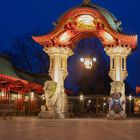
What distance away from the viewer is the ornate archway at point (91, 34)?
2462 cm

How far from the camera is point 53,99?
80.0 ft

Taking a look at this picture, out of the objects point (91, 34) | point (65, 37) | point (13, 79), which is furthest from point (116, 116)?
point (13, 79)

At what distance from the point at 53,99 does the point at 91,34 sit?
18.7ft

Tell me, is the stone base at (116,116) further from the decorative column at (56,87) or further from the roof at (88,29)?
the roof at (88,29)

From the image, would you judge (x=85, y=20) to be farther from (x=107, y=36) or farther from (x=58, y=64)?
(x=58, y=64)

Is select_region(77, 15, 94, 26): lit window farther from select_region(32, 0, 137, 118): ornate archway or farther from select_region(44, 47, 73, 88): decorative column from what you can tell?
select_region(44, 47, 73, 88): decorative column

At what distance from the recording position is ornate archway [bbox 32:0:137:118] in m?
24.6

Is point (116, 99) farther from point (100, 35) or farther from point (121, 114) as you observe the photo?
point (100, 35)

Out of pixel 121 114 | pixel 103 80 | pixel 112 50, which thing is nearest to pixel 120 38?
pixel 112 50

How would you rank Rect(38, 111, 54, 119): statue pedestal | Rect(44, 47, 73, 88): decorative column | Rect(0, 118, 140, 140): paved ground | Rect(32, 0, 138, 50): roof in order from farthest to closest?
Rect(44, 47, 73, 88): decorative column → Rect(32, 0, 138, 50): roof → Rect(38, 111, 54, 119): statue pedestal → Rect(0, 118, 140, 140): paved ground

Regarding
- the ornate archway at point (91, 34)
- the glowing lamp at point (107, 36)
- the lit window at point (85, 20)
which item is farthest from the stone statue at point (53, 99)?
the lit window at point (85, 20)

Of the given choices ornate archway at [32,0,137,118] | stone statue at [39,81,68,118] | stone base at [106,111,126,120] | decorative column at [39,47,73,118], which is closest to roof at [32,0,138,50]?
ornate archway at [32,0,137,118]

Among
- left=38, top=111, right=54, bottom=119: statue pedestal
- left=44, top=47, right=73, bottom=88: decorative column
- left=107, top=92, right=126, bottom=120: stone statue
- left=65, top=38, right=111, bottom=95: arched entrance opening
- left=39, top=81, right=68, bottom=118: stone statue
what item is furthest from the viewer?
left=65, top=38, right=111, bottom=95: arched entrance opening

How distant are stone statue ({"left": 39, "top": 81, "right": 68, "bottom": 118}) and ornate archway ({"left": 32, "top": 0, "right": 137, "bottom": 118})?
1.01m
